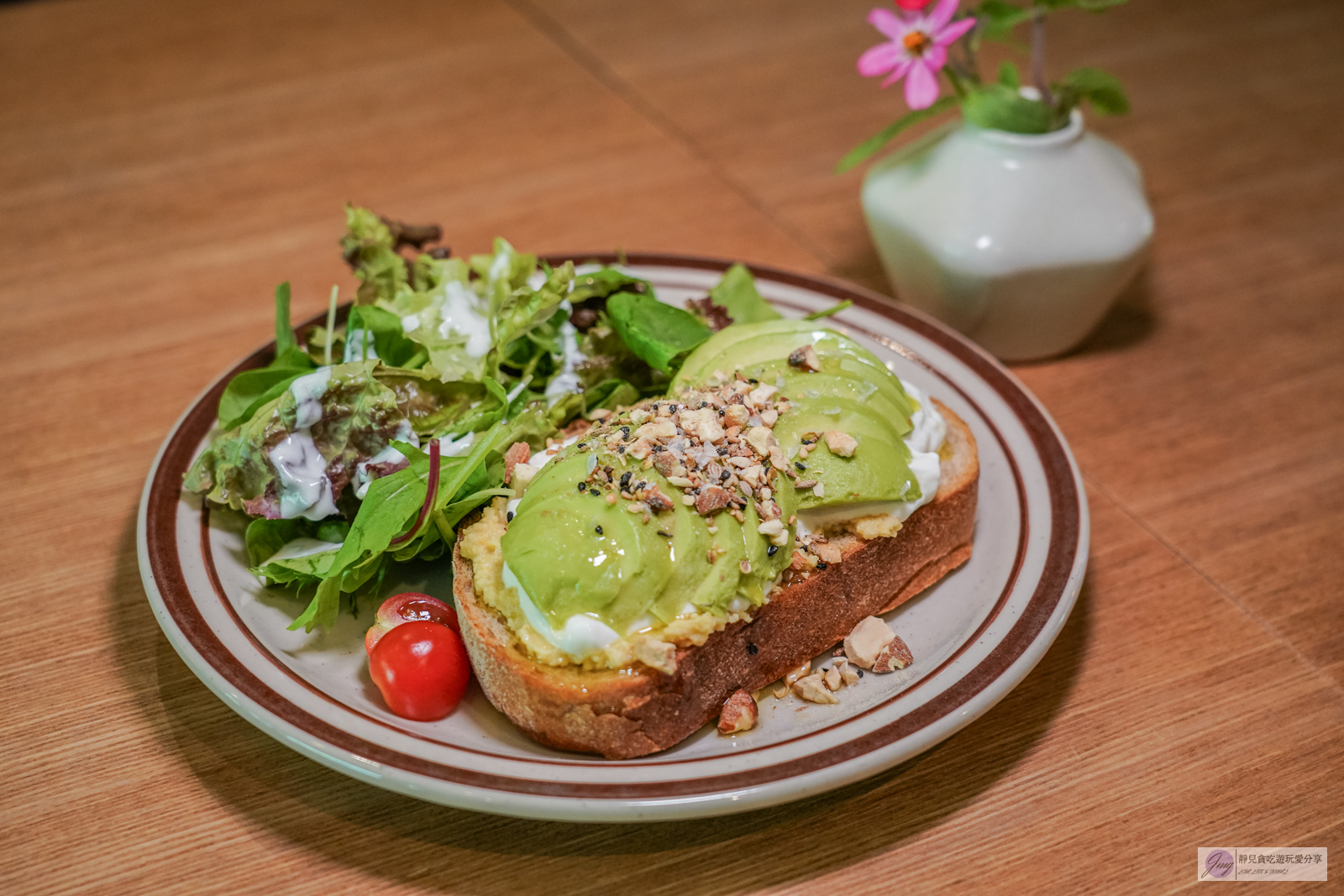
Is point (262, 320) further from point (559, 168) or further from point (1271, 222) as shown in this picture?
point (1271, 222)

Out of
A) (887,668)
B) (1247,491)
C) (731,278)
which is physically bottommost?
(1247,491)

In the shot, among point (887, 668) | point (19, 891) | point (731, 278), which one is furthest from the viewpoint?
point (731, 278)

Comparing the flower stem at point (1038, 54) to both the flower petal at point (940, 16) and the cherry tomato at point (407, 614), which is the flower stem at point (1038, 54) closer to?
the flower petal at point (940, 16)

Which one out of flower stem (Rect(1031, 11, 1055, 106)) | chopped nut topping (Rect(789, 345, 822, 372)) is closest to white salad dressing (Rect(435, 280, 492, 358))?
chopped nut topping (Rect(789, 345, 822, 372))

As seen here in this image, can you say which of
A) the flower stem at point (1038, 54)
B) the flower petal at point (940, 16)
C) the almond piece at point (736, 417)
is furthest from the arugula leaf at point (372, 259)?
the flower stem at point (1038, 54)

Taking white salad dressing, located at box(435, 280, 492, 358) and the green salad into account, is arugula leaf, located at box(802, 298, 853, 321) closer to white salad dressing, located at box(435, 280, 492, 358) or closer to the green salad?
the green salad

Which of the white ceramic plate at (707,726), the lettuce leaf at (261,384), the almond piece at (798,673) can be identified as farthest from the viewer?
the lettuce leaf at (261,384)

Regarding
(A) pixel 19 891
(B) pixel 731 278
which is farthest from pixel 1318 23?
(A) pixel 19 891
